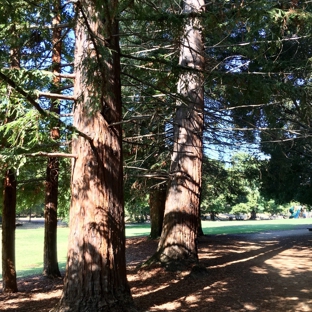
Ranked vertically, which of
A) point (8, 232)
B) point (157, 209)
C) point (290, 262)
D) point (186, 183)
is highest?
point (186, 183)

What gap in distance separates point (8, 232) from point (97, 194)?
4.12 meters

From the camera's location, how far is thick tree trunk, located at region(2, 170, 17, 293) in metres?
8.16

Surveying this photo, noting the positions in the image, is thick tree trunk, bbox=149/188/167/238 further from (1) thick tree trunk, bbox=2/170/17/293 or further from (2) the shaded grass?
(1) thick tree trunk, bbox=2/170/17/293

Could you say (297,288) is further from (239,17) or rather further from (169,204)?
(239,17)

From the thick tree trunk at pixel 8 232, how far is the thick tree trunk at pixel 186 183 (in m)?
3.19

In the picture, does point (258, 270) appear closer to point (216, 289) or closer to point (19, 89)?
point (216, 289)

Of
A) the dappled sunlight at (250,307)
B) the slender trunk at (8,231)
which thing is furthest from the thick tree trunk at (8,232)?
the dappled sunlight at (250,307)

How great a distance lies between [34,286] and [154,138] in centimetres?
469

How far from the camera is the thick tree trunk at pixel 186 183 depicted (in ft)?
27.8

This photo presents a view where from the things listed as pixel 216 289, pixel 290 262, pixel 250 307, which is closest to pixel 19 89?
pixel 250 307

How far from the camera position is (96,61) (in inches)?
188

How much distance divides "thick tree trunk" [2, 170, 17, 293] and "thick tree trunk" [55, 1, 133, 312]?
3.55 meters

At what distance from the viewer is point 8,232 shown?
8.22 meters

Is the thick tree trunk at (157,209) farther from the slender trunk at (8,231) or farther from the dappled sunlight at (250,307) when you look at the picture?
the dappled sunlight at (250,307)
